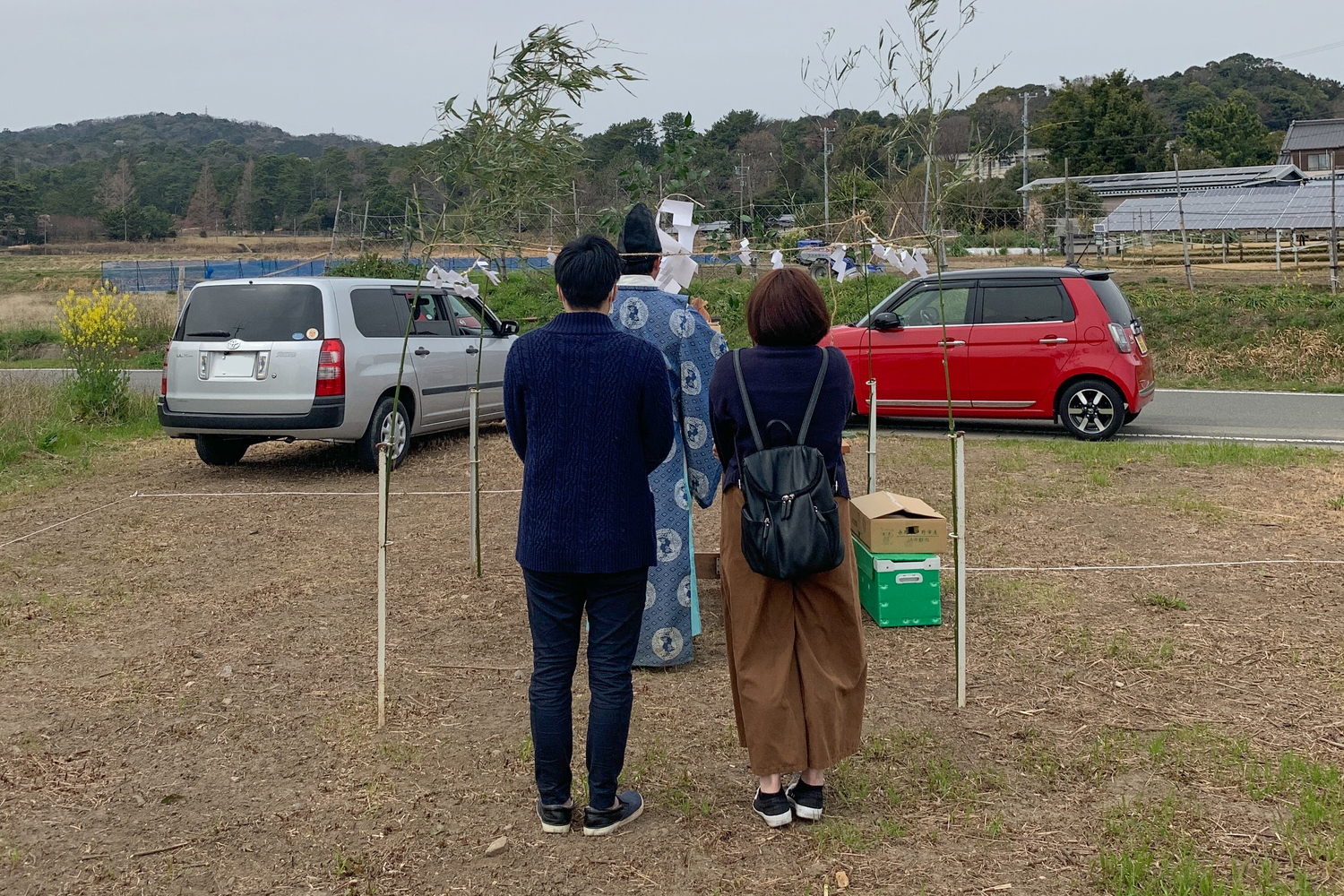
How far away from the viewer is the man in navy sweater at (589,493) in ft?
11.1

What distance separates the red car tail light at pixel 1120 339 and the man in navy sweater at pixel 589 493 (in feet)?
28.4

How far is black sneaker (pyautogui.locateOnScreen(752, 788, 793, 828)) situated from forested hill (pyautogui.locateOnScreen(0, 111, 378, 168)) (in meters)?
115

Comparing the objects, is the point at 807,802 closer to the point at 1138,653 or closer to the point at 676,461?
the point at 676,461

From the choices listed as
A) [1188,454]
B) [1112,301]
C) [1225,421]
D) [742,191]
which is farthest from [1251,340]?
[742,191]

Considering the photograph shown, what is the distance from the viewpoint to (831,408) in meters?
3.52

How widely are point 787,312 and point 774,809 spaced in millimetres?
1569

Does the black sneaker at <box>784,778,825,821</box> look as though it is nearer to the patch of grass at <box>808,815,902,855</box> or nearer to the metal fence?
the patch of grass at <box>808,815,902,855</box>

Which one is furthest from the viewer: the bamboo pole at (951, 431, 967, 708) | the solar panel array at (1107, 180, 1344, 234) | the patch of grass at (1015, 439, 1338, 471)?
the solar panel array at (1107, 180, 1344, 234)

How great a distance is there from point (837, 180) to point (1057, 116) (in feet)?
179

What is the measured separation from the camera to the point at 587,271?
344 cm

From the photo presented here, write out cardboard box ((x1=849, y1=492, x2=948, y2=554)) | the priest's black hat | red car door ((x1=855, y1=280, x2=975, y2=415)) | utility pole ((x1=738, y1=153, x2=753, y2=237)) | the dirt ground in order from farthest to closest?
red car door ((x1=855, y1=280, x2=975, y2=415)), utility pole ((x1=738, y1=153, x2=753, y2=237)), cardboard box ((x1=849, y1=492, x2=948, y2=554)), the priest's black hat, the dirt ground

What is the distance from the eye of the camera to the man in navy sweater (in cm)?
337

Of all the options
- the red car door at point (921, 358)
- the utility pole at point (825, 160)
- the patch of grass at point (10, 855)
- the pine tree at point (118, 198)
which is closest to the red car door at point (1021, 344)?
the red car door at point (921, 358)

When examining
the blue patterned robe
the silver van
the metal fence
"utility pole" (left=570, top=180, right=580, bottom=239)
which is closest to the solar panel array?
the metal fence
